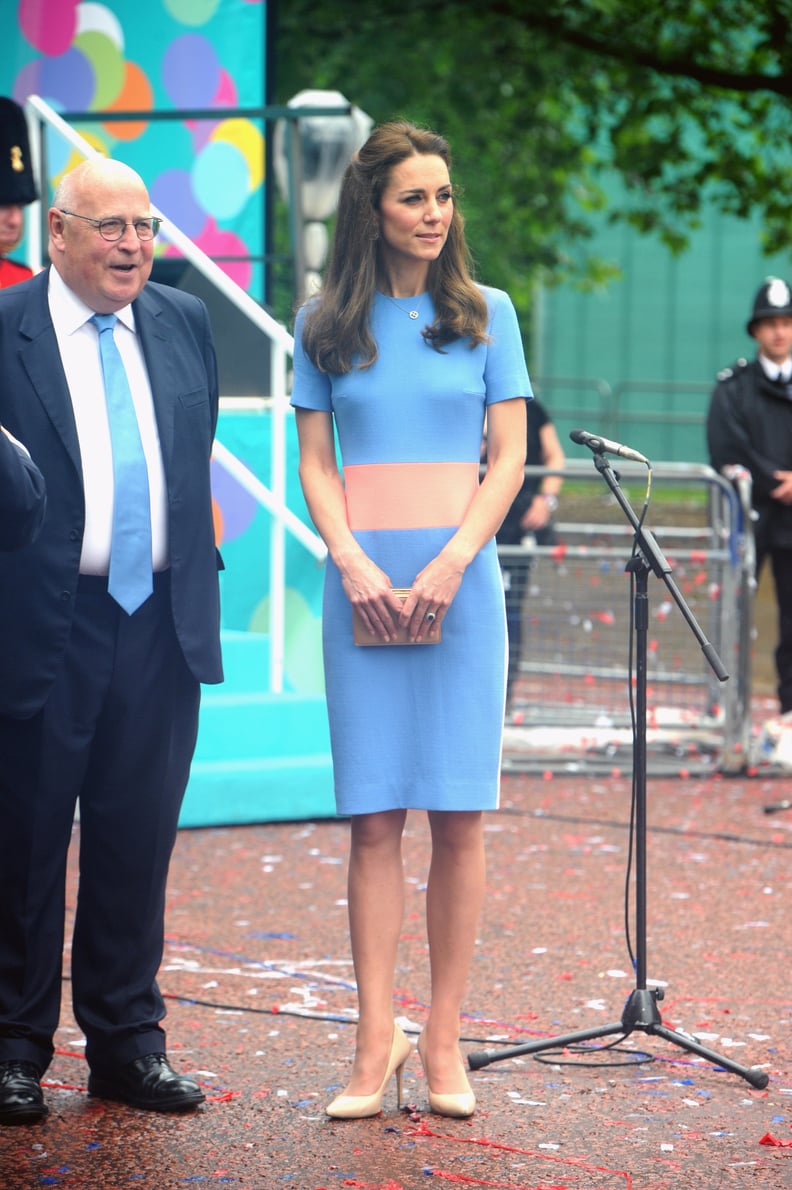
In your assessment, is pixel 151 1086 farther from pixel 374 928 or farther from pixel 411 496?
pixel 411 496

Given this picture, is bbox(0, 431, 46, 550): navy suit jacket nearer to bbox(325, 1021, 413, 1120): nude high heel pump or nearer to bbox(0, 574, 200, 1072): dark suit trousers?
bbox(0, 574, 200, 1072): dark suit trousers

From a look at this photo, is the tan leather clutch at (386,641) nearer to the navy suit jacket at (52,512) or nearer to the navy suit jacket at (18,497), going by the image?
the navy suit jacket at (52,512)

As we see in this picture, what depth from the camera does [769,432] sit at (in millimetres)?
9508

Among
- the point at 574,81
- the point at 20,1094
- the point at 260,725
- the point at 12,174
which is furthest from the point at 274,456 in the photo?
the point at 574,81

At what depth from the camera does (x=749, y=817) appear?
26.2 ft

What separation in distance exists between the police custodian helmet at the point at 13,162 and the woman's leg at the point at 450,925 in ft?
7.48

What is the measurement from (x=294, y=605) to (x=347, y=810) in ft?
13.9

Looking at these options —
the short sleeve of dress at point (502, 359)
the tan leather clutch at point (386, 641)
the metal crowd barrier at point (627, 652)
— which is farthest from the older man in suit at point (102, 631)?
the metal crowd barrier at point (627, 652)

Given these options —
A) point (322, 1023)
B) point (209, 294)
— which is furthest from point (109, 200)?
point (209, 294)

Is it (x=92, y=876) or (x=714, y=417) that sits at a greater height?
(x=714, y=417)

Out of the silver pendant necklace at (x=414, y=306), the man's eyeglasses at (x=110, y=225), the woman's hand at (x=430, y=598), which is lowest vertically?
the woman's hand at (x=430, y=598)

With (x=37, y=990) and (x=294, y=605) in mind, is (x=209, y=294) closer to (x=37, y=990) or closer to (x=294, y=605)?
(x=294, y=605)

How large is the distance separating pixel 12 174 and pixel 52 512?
170 centimetres

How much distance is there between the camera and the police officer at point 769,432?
9.41 m
